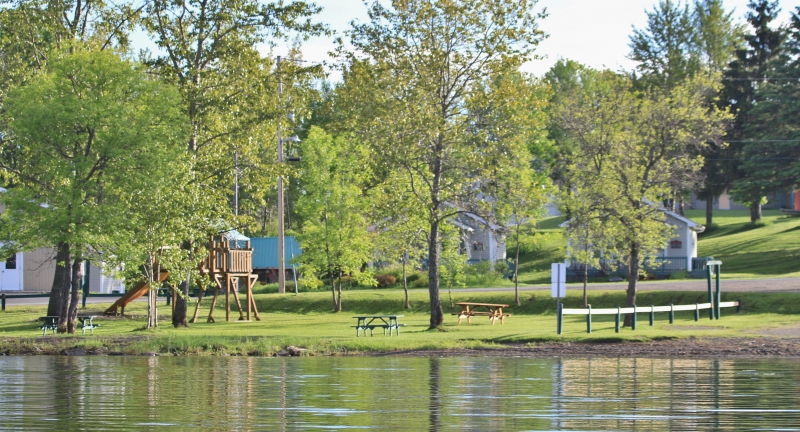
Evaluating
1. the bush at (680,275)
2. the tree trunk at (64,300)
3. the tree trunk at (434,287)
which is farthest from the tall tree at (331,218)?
the bush at (680,275)

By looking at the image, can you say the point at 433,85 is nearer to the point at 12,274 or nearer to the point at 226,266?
the point at 226,266

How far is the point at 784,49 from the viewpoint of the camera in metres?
69.8

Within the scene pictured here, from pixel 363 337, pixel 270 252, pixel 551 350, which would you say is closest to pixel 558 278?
pixel 551 350

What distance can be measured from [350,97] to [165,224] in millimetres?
8063

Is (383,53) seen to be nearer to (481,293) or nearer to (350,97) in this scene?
(350,97)

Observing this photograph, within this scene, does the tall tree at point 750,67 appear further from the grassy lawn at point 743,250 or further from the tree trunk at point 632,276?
the tree trunk at point 632,276

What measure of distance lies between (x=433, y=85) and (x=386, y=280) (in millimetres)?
29969

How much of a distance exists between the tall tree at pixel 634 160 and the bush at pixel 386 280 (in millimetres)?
27020

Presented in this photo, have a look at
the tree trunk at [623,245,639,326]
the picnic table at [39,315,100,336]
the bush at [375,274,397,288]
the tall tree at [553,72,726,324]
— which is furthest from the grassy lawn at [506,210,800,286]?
the picnic table at [39,315,100,336]

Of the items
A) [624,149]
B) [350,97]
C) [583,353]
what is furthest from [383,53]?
[583,353]

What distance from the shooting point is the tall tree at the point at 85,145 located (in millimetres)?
31797

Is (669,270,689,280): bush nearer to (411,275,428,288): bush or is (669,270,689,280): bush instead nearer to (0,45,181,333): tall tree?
(411,275,428,288): bush

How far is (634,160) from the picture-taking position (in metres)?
35.1

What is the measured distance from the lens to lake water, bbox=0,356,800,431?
41.9ft
